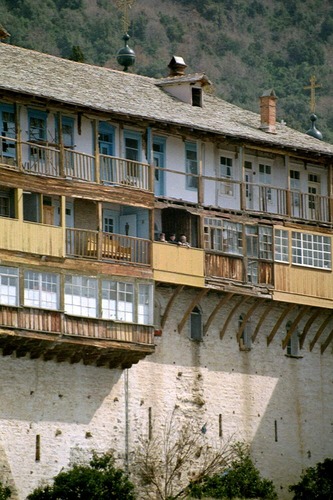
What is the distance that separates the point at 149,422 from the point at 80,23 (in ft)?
243

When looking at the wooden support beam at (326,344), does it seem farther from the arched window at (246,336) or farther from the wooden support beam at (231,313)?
the wooden support beam at (231,313)

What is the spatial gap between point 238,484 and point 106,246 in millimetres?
9344

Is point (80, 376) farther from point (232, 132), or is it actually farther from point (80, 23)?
point (80, 23)

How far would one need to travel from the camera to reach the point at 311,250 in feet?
264

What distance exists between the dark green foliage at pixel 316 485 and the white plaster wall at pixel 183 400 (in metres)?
1.15

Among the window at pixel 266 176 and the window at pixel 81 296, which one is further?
the window at pixel 266 176

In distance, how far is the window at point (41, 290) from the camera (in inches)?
Result: 2778

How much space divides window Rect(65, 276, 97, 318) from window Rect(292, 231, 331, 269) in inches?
395

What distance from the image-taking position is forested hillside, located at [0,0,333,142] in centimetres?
14162

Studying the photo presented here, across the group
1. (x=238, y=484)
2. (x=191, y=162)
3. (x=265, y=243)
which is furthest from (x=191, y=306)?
(x=238, y=484)

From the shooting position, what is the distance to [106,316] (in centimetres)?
7288

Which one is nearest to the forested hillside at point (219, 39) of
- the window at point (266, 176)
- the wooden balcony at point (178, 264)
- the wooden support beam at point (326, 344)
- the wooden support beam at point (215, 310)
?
the window at point (266, 176)

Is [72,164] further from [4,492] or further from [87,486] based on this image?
[4,492]

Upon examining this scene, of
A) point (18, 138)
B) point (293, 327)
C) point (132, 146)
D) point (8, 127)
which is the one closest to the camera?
point (18, 138)
